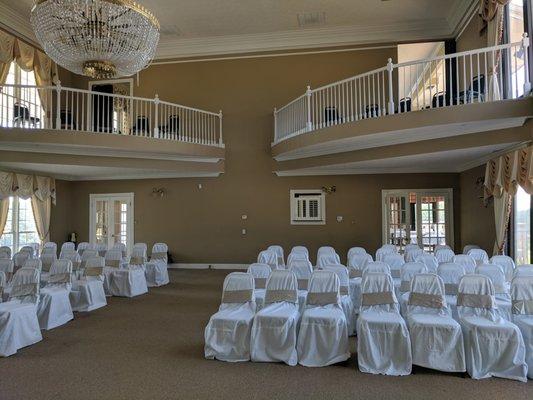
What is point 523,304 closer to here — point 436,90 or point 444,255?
point 444,255

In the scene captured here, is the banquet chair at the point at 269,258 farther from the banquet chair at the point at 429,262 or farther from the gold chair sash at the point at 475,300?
the gold chair sash at the point at 475,300

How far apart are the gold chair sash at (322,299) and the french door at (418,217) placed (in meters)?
7.05

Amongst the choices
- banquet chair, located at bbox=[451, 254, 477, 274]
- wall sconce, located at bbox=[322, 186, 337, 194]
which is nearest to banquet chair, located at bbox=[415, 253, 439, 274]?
banquet chair, located at bbox=[451, 254, 477, 274]

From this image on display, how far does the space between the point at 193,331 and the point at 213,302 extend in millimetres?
1888

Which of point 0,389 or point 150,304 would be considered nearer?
point 0,389

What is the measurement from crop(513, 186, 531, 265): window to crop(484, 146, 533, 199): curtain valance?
0.32 metres

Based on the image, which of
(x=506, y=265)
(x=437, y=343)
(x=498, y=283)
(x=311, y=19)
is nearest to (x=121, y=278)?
(x=437, y=343)

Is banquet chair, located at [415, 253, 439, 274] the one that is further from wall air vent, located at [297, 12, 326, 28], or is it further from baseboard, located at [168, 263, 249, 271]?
wall air vent, located at [297, 12, 326, 28]

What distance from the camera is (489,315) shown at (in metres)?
4.32

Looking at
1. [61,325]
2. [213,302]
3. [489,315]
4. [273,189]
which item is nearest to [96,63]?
[61,325]

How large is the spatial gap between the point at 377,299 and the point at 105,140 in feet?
23.9

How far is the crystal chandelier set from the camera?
5.24m

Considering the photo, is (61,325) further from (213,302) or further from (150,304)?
(213,302)

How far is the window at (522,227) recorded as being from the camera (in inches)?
288
